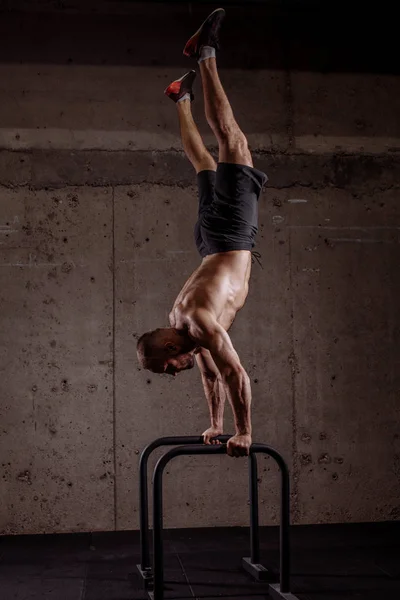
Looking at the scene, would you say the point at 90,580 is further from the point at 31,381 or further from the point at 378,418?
the point at 378,418

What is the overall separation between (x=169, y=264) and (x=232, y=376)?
2.10m

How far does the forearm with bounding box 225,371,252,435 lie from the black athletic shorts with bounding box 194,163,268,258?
0.73m

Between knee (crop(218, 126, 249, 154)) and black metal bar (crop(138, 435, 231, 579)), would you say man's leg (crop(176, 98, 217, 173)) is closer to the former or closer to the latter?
knee (crop(218, 126, 249, 154))

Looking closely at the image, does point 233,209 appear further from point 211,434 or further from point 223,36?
point 223,36

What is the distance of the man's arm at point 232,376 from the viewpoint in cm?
297

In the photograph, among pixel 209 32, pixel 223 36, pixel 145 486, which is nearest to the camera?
pixel 209 32

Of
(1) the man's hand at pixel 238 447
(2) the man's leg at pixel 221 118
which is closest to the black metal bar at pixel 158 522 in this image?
(1) the man's hand at pixel 238 447

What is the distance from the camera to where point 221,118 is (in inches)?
132

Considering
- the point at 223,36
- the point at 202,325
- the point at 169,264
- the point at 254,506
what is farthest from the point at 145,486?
the point at 223,36

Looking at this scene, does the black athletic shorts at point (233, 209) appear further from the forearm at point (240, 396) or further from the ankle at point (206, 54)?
the forearm at point (240, 396)

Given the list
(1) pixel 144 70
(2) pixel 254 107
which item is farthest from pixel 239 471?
(1) pixel 144 70

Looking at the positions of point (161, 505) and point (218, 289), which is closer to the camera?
point (161, 505)

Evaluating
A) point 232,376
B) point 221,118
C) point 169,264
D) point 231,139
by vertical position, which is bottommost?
point 232,376

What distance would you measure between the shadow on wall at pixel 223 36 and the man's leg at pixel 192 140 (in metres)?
1.61
